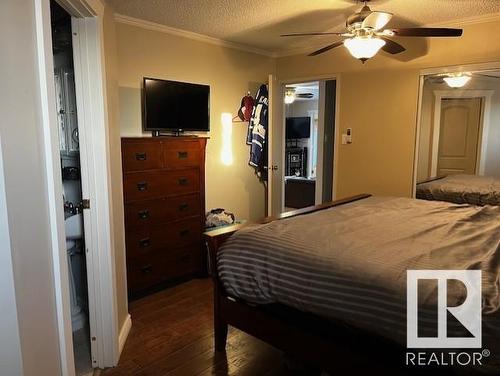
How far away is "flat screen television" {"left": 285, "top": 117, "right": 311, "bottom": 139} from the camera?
8516 millimetres

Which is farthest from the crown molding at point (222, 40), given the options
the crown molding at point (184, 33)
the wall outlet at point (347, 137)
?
the wall outlet at point (347, 137)

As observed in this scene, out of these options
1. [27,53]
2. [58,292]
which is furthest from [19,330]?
[27,53]

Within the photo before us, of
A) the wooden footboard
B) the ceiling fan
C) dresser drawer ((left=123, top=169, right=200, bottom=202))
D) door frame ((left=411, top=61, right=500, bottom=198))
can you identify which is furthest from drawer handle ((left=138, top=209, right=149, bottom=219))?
door frame ((left=411, top=61, right=500, bottom=198))

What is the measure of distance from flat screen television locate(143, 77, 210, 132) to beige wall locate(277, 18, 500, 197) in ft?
4.52

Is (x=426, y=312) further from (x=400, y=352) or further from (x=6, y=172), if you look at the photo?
(x=6, y=172)

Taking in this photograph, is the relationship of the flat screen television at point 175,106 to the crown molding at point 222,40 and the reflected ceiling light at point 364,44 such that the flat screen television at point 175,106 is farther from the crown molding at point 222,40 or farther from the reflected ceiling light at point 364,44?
the reflected ceiling light at point 364,44

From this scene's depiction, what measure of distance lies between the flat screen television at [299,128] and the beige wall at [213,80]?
4135mm

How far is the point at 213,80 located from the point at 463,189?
8.74ft

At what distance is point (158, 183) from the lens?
3098mm

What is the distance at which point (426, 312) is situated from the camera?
1394 millimetres

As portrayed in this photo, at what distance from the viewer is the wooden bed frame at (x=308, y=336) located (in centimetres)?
159

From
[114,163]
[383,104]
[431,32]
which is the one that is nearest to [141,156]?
[114,163]

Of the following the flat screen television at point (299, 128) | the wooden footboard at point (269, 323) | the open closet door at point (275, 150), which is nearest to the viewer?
the wooden footboard at point (269, 323)

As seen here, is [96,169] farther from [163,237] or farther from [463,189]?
[463,189]
